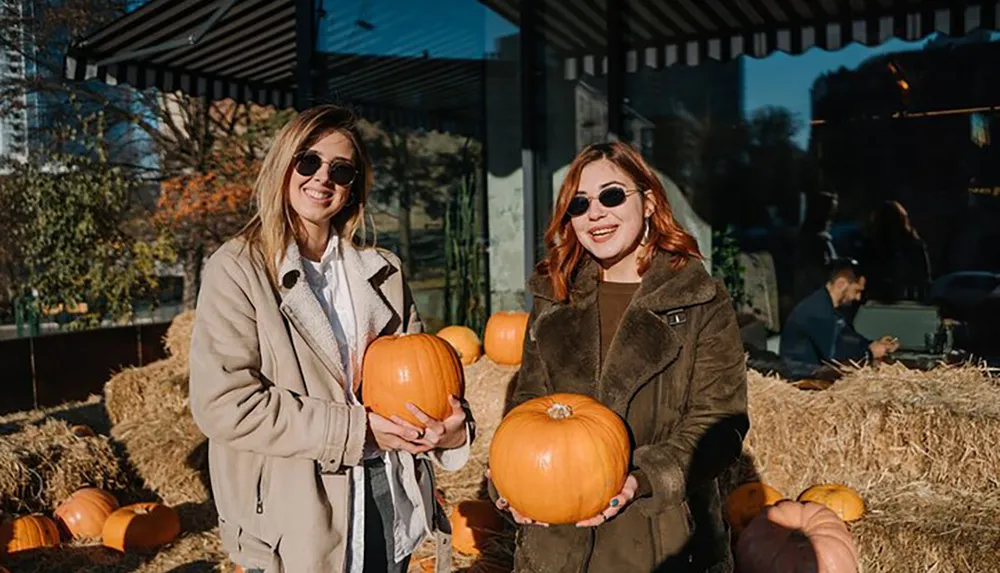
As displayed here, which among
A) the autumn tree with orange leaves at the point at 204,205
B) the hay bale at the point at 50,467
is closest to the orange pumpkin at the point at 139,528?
the hay bale at the point at 50,467

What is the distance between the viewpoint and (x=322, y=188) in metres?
1.95

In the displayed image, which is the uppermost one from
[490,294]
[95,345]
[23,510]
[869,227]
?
[869,227]

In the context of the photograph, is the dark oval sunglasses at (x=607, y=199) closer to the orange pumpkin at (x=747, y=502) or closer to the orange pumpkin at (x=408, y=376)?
the orange pumpkin at (x=408, y=376)

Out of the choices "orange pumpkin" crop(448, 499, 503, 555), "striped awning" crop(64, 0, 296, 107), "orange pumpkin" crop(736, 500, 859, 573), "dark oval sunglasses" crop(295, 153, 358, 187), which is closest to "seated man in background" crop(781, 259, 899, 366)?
"orange pumpkin" crop(736, 500, 859, 573)

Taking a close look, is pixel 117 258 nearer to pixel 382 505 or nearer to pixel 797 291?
pixel 797 291

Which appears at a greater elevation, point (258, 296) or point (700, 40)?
point (700, 40)

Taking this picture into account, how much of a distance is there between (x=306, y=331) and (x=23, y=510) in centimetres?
354

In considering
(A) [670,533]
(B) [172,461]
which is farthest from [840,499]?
(B) [172,461]

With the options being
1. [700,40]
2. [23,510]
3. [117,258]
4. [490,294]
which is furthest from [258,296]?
[117,258]

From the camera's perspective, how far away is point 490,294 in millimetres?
6805

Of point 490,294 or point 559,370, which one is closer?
point 559,370

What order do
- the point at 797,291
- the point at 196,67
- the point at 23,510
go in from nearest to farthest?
the point at 23,510 → the point at 797,291 → the point at 196,67

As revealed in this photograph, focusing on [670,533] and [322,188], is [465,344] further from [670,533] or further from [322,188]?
[670,533]

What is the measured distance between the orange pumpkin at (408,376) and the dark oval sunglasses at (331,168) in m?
0.43
